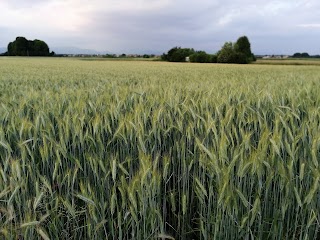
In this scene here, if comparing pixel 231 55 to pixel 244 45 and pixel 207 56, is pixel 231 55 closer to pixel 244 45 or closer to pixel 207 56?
pixel 207 56

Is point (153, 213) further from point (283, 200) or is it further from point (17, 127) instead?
point (17, 127)

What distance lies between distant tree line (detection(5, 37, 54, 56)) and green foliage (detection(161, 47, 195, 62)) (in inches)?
1255

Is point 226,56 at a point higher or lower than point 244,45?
lower

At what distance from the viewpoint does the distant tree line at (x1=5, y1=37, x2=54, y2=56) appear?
70.8 metres

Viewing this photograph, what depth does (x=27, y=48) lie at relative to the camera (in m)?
72.1

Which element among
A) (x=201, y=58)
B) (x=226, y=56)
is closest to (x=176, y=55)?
(x=201, y=58)

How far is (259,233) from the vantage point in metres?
1.34

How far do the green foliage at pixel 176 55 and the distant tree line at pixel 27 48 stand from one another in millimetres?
31887

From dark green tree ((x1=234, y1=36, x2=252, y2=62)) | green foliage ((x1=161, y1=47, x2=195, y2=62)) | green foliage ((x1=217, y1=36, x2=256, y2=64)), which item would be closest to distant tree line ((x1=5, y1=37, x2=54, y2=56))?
green foliage ((x1=161, y1=47, x2=195, y2=62))

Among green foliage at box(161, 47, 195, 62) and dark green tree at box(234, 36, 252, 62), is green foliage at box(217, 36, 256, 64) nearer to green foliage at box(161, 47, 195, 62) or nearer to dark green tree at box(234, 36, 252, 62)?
dark green tree at box(234, 36, 252, 62)

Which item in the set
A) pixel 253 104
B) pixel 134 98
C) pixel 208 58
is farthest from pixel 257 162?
pixel 208 58

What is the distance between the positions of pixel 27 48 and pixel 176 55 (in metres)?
38.4

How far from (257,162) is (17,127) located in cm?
141

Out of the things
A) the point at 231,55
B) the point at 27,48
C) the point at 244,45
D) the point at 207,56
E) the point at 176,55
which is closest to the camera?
the point at 231,55
